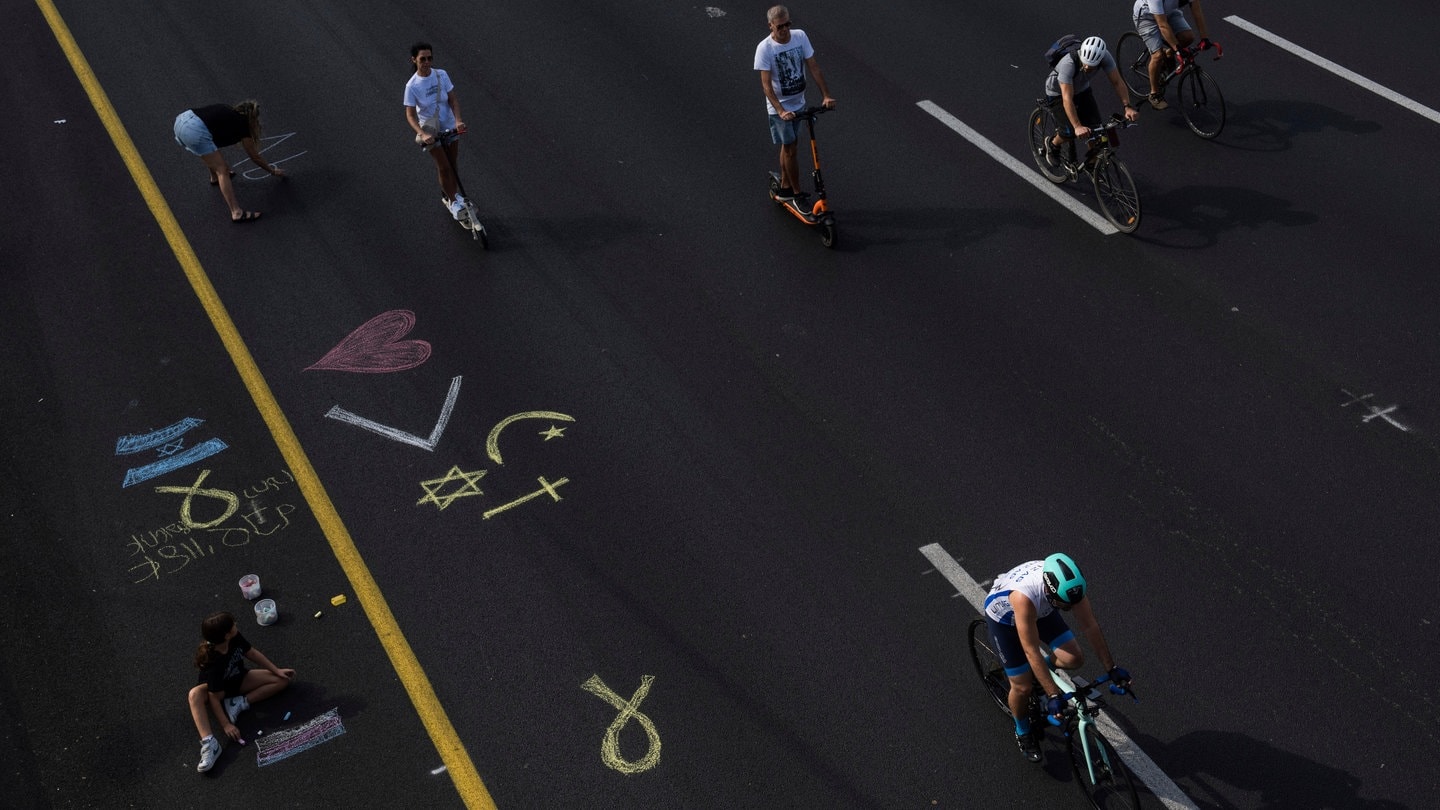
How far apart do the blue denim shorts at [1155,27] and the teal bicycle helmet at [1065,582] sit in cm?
872

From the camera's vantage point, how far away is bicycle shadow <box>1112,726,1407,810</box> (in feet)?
24.2

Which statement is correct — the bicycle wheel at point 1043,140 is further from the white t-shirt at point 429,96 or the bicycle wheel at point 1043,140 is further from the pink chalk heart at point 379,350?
the pink chalk heart at point 379,350

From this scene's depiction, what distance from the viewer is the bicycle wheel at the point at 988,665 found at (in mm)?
8016

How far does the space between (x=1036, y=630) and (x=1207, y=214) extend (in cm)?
684

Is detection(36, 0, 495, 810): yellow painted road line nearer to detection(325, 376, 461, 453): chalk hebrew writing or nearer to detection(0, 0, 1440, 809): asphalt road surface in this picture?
detection(0, 0, 1440, 809): asphalt road surface

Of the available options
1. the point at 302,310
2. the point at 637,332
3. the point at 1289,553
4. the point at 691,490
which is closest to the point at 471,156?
the point at 302,310

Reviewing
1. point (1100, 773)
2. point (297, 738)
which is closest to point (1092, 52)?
point (1100, 773)

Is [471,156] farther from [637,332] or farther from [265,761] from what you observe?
[265,761]

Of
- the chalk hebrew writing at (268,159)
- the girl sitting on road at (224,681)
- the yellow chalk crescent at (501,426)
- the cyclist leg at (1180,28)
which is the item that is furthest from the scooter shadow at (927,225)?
the girl sitting on road at (224,681)

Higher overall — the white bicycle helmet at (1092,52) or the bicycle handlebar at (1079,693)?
the white bicycle helmet at (1092,52)

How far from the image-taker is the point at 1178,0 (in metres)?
13.6

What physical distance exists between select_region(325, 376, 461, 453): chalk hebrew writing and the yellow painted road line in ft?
1.47

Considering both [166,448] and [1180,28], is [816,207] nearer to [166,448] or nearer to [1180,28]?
[1180,28]

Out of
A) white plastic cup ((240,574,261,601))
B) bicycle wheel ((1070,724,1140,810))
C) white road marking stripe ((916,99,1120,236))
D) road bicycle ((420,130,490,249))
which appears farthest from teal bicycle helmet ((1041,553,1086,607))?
road bicycle ((420,130,490,249))
